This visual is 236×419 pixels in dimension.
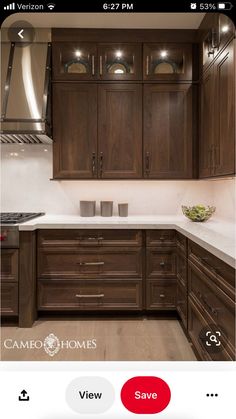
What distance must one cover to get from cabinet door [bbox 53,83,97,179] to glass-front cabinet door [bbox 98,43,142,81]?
4.4 inches

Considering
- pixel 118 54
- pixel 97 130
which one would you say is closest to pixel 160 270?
pixel 97 130

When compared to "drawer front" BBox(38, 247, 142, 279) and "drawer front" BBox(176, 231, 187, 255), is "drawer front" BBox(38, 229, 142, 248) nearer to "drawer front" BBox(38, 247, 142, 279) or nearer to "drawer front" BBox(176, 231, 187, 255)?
"drawer front" BBox(38, 247, 142, 279)

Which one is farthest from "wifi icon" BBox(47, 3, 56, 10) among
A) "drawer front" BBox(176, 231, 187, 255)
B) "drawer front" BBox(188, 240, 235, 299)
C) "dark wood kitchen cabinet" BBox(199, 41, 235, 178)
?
"drawer front" BBox(176, 231, 187, 255)

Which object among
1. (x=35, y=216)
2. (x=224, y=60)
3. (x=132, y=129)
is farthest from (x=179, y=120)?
(x=35, y=216)

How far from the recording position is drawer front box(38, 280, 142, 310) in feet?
5.30

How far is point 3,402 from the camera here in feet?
1.00

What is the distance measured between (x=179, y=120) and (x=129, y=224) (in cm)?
59

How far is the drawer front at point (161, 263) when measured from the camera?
64.4 inches

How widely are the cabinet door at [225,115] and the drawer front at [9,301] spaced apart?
995 mm

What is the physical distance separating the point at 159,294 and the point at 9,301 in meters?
0.74

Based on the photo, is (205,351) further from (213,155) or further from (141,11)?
(213,155)

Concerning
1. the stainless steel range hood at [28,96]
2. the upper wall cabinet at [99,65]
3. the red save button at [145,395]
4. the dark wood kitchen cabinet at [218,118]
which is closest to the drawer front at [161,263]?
the dark wood kitchen cabinet at [218,118]

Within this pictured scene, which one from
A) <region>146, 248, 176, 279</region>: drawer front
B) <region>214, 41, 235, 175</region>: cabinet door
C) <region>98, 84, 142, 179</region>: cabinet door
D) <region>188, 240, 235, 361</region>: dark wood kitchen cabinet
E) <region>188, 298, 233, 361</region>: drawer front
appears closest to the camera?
<region>188, 240, 235, 361</region>: dark wood kitchen cabinet

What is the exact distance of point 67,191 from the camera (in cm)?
199
